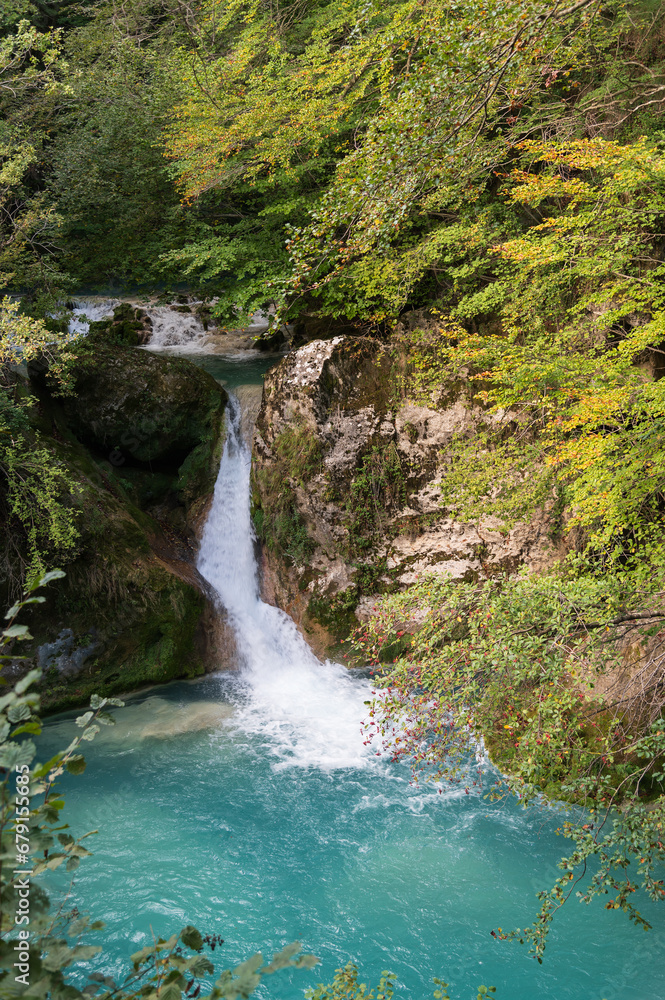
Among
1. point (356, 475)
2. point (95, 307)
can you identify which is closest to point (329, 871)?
point (356, 475)

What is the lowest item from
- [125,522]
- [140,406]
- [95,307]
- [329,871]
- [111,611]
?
[329,871]

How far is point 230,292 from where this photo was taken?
9875 mm

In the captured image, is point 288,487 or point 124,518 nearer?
point 124,518

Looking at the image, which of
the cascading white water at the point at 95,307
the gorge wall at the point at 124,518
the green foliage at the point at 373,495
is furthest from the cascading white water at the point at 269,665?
the cascading white water at the point at 95,307

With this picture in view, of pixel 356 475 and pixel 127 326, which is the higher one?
pixel 127 326

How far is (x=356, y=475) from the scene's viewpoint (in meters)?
8.63

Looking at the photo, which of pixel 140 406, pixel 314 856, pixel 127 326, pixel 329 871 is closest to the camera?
pixel 329 871

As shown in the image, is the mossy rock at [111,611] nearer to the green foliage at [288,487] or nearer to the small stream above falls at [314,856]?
the small stream above falls at [314,856]

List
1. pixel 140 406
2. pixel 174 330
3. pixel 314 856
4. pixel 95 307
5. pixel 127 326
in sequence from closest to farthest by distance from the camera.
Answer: pixel 314 856 → pixel 140 406 → pixel 127 326 → pixel 174 330 → pixel 95 307

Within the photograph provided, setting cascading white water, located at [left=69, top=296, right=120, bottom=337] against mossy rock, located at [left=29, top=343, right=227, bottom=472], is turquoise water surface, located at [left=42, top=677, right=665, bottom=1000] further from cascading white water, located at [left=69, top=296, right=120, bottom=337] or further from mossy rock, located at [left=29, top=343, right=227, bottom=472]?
cascading white water, located at [left=69, top=296, right=120, bottom=337]

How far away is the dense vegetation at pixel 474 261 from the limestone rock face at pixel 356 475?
472 millimetres

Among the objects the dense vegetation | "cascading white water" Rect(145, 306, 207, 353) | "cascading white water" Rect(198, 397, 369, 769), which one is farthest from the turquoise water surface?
"cascading white water" Rect(145, 306, 207, 353)

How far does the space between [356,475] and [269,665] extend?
113 inches

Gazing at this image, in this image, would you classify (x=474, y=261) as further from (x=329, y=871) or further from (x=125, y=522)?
(x=329, y=871)
